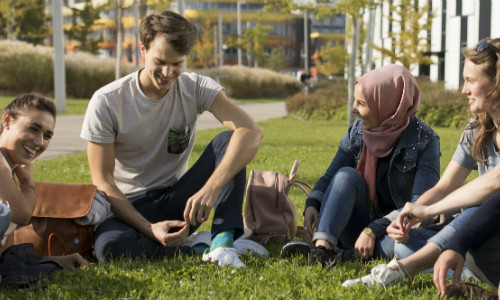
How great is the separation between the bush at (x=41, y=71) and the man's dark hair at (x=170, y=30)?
27097 mm

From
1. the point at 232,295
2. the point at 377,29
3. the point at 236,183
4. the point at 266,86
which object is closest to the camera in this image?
the point at 232,295

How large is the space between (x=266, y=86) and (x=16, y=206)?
44.7 metres

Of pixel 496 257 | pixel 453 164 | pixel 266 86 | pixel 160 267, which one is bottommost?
pixel 266 86

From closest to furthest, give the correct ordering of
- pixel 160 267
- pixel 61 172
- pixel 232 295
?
pixel 232 295 < pixel 160 267 < pixel 61 172

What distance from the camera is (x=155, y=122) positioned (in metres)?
4.62

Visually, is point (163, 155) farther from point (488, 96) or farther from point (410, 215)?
point (488, 96)

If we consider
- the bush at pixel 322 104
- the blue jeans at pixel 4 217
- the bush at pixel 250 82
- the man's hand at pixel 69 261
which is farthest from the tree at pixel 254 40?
the blue jeans at pixel 4 217

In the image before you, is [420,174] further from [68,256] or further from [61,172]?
[61,172]

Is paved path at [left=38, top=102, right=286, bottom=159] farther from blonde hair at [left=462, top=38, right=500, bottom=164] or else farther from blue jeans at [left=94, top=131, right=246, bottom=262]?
blonde hair at [left=462, top=38, right=500, bottom=164]

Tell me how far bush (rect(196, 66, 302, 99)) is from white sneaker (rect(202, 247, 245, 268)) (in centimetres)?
3807

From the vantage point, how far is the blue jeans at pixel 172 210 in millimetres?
4383

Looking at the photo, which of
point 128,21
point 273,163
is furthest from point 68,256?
point 128,21

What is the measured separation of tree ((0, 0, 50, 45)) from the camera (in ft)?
160

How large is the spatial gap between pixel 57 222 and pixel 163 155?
0.77 m
